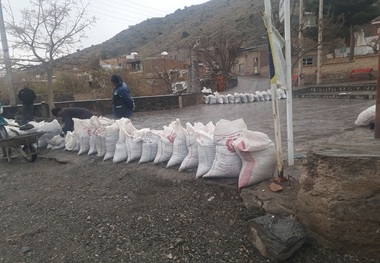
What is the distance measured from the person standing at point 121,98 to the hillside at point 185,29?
48.0m

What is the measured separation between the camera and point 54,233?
2.58 m

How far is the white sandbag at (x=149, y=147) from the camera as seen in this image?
3920 mm

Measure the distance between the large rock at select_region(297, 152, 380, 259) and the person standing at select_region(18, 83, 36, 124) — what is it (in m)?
9.60

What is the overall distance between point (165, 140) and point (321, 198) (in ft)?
7.22

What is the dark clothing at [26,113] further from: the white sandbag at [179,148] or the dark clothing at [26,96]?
the white sandbag at [179,148]

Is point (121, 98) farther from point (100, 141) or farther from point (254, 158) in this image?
point (254, 158)

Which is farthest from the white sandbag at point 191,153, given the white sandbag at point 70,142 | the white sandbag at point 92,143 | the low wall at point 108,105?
the low wall at point 108,105

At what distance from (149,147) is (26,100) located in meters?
7.24

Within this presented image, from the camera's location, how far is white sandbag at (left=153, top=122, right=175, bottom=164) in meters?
3.67

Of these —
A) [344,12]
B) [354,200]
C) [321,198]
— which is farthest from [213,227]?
[344,12]

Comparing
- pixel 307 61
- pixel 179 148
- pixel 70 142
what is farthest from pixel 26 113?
pixel 307 61

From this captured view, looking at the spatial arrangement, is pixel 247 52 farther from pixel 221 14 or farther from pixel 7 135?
pixel 221 14

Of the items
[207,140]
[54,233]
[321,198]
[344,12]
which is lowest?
[54,233]

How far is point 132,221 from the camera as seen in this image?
8.50ft
